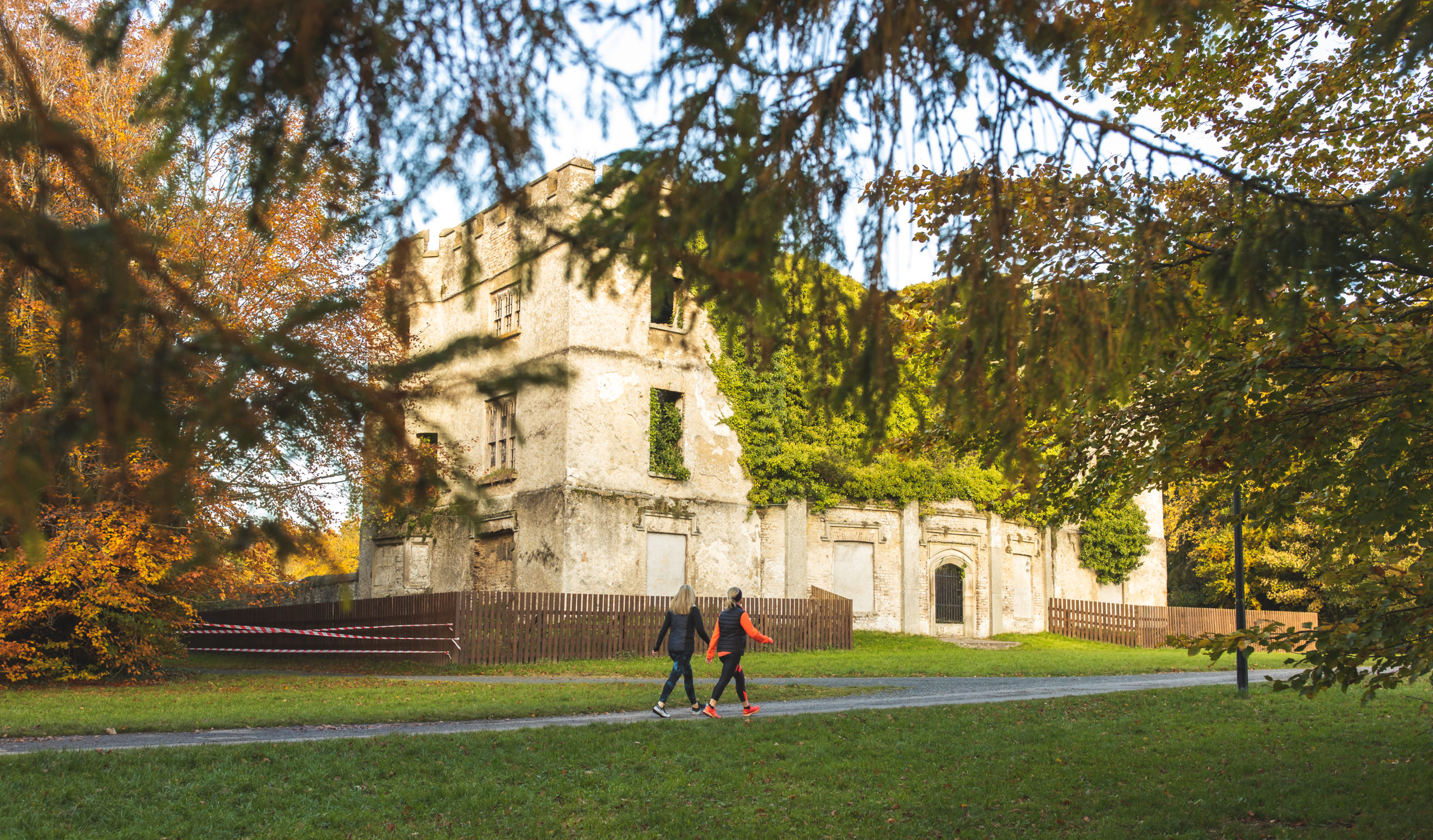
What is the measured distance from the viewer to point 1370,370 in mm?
7641

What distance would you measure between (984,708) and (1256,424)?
7.05 metres

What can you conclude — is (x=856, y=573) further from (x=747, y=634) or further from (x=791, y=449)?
(x=747, y=634)

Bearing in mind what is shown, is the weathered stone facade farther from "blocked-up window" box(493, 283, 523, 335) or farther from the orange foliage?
the orange foliage

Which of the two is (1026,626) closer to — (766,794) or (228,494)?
(766,794)

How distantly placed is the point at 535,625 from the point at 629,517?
497 cm

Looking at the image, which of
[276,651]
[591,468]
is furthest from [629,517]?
[276,651]

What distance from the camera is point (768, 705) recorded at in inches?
584

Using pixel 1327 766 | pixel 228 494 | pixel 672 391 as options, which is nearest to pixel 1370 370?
pixel 1327 766

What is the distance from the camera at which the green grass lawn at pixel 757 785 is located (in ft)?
27.2

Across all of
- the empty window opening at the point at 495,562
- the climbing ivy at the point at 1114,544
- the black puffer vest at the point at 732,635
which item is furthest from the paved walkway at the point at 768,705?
the climbing ivy at the point at 1114,544

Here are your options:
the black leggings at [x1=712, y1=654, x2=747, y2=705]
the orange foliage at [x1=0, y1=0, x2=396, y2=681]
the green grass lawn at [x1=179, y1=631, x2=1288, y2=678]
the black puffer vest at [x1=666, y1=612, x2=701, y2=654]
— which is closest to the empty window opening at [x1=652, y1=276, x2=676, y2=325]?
the orange foliage at [x1=0, y1=0, x2=396, y2=681]

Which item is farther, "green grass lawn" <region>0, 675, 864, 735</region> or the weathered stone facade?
the weathered stone facade

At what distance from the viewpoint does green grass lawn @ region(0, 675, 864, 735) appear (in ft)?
39.8

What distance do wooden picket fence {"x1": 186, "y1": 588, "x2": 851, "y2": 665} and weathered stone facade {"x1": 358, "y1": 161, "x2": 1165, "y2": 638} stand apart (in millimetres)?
1855
